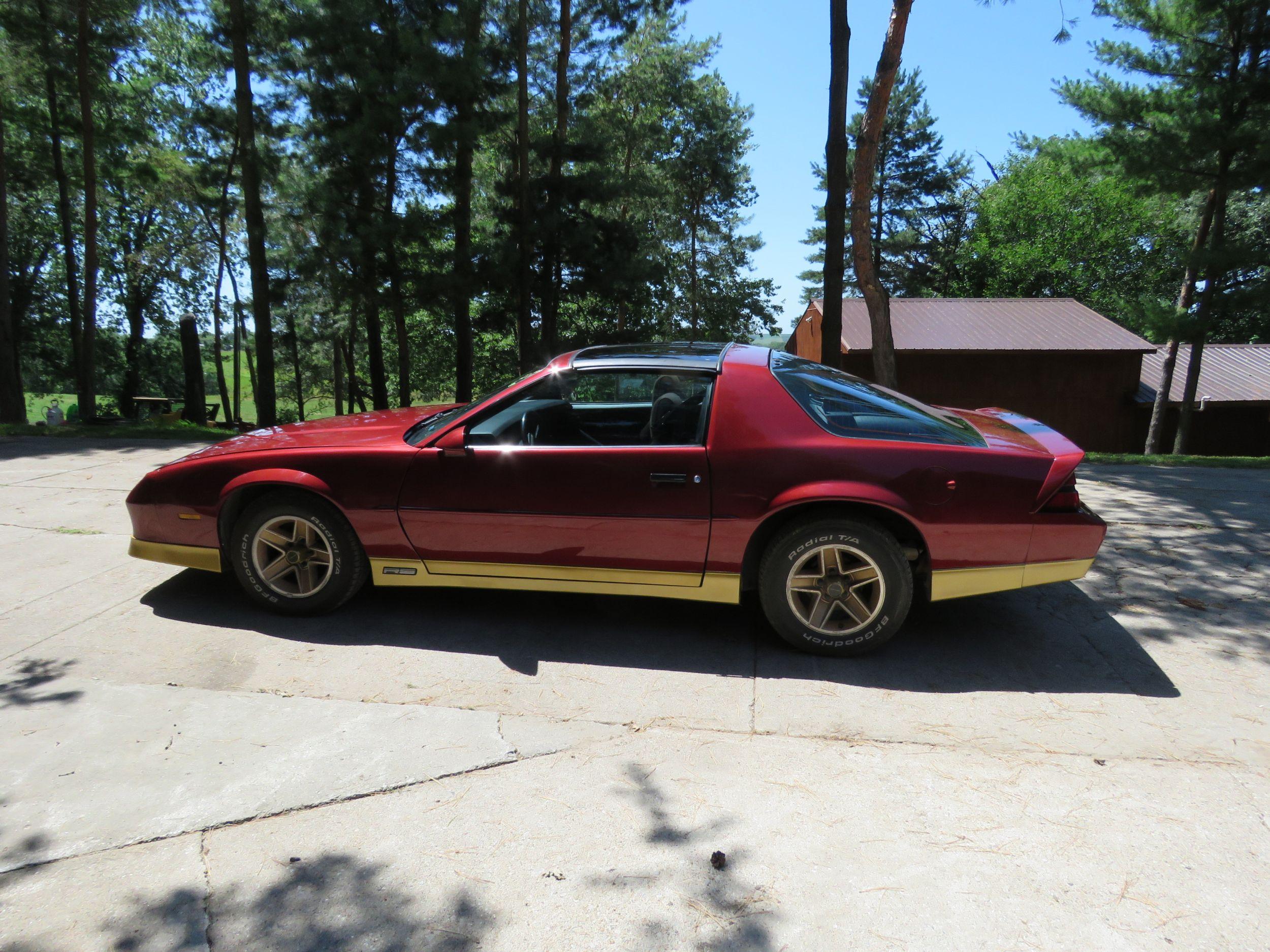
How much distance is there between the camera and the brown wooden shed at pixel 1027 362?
24.8m

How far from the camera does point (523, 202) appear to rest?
18.0 m

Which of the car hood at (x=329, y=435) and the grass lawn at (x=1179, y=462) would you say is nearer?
the car hood at (x=329, y=435)

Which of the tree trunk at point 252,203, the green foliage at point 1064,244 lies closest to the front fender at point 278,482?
the tree trunk at point 252,203

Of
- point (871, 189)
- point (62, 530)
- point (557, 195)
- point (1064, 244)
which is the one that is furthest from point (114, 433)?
point (1064, 244)

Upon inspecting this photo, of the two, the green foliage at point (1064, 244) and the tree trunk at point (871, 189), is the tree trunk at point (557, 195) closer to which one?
the tree trunk at point (871, 189)

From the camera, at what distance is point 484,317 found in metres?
19.6

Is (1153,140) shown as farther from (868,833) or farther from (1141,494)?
(868,833)

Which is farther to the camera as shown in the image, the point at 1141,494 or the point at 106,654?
the point at 1141,494

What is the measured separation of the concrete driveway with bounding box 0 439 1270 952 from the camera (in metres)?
2.18

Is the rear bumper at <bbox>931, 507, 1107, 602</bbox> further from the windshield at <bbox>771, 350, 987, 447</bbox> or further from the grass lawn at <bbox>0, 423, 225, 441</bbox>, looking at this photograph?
the grass lawn at <bbox>0, 423, 225, 441</bbox>

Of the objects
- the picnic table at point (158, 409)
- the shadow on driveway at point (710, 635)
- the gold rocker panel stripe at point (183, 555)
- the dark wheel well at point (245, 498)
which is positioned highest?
the dark wheel well at point (245, 498)

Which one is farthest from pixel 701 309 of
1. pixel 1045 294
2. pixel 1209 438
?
pixel 1209 438

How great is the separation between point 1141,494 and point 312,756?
24.3 feet

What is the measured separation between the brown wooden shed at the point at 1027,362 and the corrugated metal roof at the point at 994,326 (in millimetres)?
33
